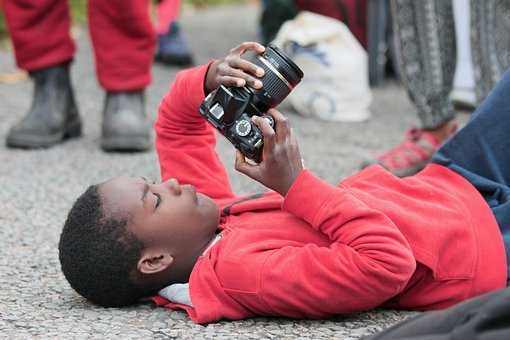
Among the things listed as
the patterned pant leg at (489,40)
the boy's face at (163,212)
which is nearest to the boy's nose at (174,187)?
the boy's face at (163,212)

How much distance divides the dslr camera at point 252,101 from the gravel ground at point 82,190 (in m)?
0.36

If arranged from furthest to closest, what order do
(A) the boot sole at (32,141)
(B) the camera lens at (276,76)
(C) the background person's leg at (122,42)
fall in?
(A) the boot sole at (32,141) → (C) the background person's leg at (122,42) → (B) the camera lens at (276,76)

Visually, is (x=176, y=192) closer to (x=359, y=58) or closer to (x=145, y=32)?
(x=145, y=32)

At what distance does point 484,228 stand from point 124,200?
29.5 inches

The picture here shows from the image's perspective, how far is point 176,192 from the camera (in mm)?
1925

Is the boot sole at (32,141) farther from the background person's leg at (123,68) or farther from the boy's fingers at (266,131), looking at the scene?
the boy's fingers at (266,131)

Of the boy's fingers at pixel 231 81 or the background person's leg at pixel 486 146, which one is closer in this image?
the boy's fingers at pixel 231 81

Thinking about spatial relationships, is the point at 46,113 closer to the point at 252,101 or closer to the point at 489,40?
the point at 489,40

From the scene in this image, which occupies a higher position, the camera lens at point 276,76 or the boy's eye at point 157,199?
the camera lens at point 276,76

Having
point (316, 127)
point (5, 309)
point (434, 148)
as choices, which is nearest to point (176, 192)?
point (5, 309)

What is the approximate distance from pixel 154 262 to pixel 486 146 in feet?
2.65

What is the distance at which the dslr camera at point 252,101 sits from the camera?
181cm

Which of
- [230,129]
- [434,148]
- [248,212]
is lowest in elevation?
[434,148]

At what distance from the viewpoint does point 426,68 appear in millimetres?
3002
